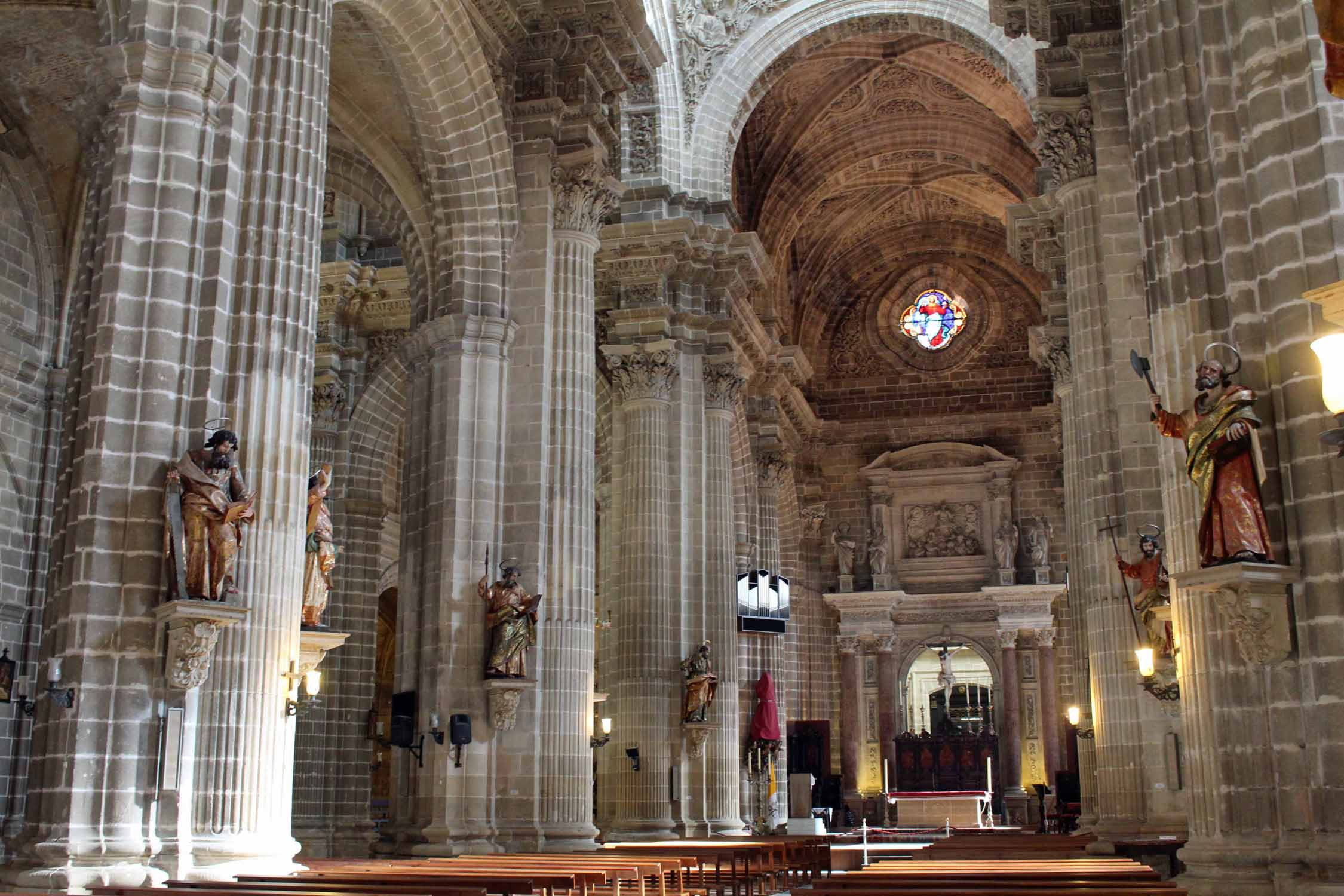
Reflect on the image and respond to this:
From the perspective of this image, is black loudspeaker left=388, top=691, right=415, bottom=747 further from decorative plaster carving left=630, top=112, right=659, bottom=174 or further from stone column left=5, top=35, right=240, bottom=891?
decorative plaster carving left=630, top=112, right=659, bottom=174

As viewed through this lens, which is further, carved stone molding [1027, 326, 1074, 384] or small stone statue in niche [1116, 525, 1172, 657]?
carved stone molding [1027, 326, 1074, 384]

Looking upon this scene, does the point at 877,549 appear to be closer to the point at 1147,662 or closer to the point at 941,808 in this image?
the point at 941,808

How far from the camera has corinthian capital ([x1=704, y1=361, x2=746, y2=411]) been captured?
2780cm

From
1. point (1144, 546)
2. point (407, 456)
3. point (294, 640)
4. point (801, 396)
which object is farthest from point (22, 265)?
point (801, 396)

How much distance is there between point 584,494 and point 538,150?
16.0 feet

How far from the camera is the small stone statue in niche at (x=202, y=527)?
10.8 m

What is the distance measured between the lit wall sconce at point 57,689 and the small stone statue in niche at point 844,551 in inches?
1189

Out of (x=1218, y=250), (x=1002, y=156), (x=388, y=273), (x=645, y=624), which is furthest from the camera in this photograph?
(x=1002, y=156)

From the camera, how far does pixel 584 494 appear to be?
1864cm

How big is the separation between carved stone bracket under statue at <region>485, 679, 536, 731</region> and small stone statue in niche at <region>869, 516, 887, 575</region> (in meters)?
23.4

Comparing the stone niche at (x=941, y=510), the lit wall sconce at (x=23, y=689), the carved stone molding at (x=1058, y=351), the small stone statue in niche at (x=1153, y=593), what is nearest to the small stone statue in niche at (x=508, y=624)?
the lit wall sconce at (x=23, y=689)

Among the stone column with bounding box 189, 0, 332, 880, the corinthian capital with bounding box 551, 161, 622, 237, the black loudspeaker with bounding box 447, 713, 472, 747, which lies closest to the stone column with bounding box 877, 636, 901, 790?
the corinthian capital with bounding box 551, 161, 622, 237

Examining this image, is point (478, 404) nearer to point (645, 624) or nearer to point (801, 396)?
point (645, 624)

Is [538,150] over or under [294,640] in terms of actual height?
over
